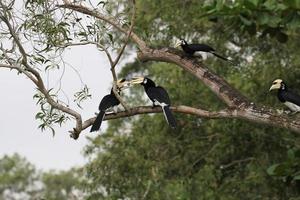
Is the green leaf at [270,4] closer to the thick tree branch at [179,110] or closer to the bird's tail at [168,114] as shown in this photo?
the thick tree branch at [179,110]

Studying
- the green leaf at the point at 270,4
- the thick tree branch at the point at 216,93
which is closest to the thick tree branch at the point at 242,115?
the thick tree branch at the point at 216,93

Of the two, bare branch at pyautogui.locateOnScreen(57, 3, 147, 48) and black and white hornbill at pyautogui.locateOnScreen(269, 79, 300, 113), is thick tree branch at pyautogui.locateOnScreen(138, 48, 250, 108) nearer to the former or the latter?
bare branch at pyautogui.locateOnScreen(57, 3, 147, 48)

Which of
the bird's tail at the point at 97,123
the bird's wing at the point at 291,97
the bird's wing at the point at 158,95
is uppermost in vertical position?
the bird's wing at the point at 158,95

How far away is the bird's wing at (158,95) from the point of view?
24.1 feet

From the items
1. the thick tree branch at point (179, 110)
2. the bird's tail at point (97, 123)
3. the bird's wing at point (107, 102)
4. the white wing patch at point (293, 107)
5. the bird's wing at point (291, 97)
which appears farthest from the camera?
the bird's wing at point (291, 97)

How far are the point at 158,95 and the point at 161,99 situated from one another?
216mm

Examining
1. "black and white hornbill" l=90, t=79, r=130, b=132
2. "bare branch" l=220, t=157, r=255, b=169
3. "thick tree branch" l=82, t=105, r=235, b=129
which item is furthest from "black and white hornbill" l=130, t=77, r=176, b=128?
"bare branch" l=220, t=157, r=255, b=169

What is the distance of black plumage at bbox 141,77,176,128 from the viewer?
711 centimetres

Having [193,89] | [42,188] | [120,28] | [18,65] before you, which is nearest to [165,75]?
[193,89]

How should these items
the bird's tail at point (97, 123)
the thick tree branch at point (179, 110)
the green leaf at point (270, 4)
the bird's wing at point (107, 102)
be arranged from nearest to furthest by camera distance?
the green leaf at point (270, 4) → the thick tree branch at point (179, 110) → the bird's tail at point (97, 123) → the bird's wing at point (107, 102)

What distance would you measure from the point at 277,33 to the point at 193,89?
444 cm

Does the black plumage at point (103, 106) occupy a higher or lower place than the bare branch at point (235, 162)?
lower

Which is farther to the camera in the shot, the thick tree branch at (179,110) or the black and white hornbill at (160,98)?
the black and white hornbill at (160,98)

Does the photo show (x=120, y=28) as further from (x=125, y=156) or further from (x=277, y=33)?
(x=125, y=156)
